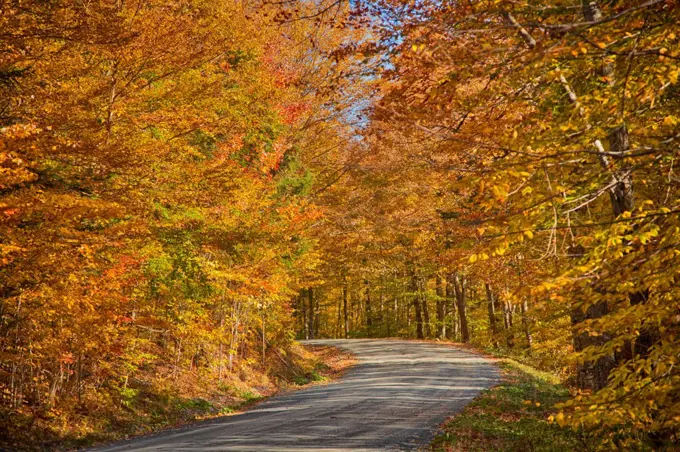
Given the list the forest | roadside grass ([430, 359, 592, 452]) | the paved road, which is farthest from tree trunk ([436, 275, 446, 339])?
roadside grass ([430, 359, 592, 452])

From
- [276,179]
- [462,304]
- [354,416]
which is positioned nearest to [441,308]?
[462,304]

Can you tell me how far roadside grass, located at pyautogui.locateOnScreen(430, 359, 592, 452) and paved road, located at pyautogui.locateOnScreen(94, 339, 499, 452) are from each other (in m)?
0.54

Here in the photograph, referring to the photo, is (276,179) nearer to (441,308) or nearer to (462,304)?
(462,304)

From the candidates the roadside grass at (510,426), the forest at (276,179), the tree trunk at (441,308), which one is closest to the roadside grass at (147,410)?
the forest at (276,179)

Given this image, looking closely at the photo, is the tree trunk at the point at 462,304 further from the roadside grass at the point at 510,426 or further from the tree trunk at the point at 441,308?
the roadside grass at the point at 510,426

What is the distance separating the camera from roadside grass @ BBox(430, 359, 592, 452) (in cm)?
860

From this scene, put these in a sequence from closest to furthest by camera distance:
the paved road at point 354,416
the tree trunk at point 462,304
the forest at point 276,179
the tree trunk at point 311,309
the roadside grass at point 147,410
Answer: the forest at point 276,179
the paved road at point 354,416
the roadside grass at point 147,410
the tree trunk at point 462,304
the tree trunk at point 311,309

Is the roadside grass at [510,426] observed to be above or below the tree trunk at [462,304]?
below

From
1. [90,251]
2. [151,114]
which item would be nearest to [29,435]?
[90,251]

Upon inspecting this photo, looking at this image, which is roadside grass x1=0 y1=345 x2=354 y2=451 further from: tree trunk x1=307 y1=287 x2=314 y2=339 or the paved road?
tree trunk x1=307 y1=287 x2=314 y2=339

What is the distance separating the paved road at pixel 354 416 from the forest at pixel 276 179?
2.66 meters

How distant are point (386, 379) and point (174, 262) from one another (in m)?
8.80

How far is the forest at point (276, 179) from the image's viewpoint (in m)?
4.85

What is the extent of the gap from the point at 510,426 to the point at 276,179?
46.1 feet
